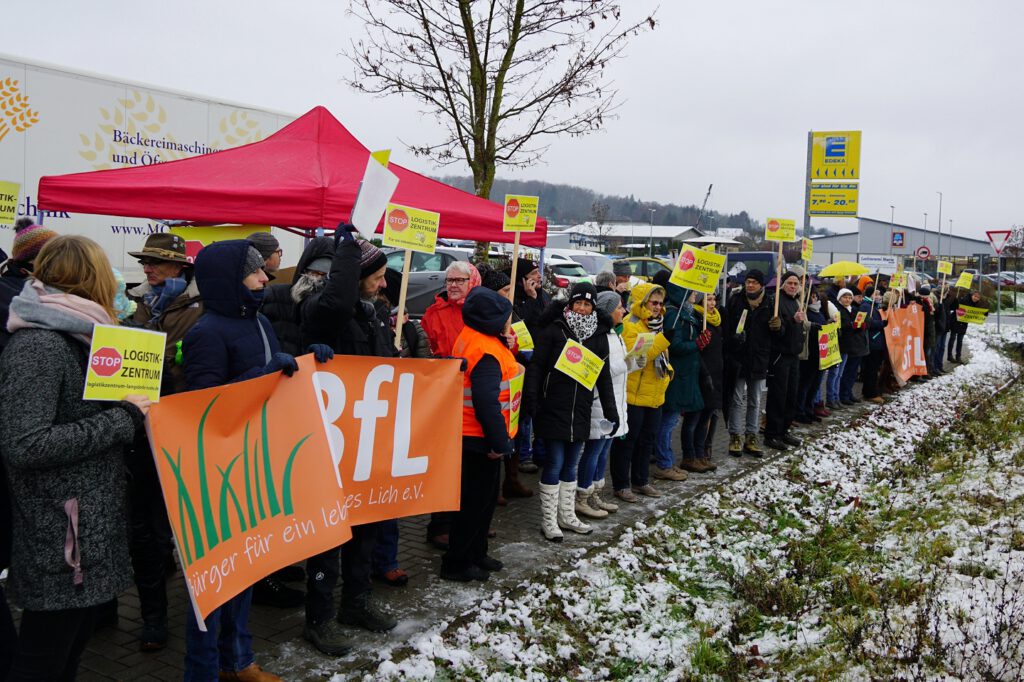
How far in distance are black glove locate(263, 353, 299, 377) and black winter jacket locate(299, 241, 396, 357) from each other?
1.72 ft

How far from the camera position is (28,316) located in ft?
9.18

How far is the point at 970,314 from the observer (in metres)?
19.5

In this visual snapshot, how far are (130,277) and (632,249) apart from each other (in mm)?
62334

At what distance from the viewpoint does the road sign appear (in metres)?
19.5

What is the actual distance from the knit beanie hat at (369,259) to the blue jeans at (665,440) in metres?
4.46

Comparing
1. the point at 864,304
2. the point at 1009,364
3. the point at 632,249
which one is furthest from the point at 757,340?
the point at 632,249

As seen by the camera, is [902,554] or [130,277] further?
[130,277]

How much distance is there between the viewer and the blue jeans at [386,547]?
535 centimetres

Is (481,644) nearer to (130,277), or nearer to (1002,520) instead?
(1002,520)

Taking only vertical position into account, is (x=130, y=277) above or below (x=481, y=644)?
above

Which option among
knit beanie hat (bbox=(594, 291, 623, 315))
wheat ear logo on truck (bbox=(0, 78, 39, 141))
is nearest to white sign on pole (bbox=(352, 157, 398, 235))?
knit beanie hat (bbox=(594, 291, 623, 315))

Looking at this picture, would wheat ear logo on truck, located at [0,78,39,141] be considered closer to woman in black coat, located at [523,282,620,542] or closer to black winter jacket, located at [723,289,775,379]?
woman in black coat, located at [523,282,620,542]

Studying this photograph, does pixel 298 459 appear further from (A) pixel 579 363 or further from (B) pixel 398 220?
(A) pixel 579 363

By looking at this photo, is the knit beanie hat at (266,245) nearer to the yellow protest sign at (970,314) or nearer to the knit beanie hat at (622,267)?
the yellow protest sign at (970,314)
